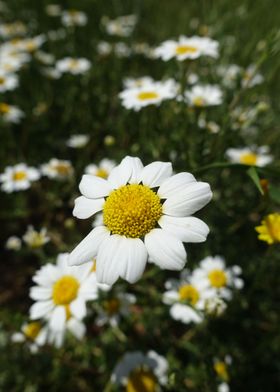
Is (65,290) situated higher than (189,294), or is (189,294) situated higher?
(65,290)

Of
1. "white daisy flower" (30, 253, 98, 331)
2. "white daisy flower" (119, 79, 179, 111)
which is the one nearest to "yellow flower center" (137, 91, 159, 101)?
"white daisy flower" (119, 79, 179, 111)

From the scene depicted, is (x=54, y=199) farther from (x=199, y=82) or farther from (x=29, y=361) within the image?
(x=199, y=82)

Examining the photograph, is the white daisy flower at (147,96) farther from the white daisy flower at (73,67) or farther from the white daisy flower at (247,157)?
the white daisy flower at (73,67)

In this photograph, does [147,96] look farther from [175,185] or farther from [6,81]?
[6,81]

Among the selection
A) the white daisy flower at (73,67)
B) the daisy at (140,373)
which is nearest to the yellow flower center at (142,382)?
the daisy at (140,373)

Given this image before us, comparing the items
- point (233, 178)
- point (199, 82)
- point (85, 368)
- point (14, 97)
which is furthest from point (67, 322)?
point (14, 97)

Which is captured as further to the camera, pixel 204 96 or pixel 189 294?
pixel 204 96

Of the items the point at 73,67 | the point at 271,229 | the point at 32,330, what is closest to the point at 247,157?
the point at 271,229

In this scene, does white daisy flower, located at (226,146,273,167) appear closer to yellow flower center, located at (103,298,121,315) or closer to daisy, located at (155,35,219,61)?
daisy, located at (155,35,219,61)
